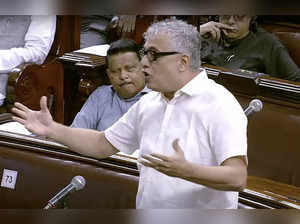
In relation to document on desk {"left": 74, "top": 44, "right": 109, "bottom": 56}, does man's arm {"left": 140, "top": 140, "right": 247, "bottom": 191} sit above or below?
below

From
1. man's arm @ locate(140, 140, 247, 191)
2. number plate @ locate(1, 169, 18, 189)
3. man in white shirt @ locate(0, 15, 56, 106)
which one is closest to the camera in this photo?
man's arm @ locate(140, 140, 247, 191)

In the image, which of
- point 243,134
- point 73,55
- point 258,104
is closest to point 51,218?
point 243,134

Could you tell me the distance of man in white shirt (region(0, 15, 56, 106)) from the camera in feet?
4.81

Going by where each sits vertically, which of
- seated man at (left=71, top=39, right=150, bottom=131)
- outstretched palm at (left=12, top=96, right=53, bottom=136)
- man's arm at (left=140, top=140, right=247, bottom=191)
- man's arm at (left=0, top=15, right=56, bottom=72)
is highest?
man's arm at (left=0, top=15, right=56, bottom=72)

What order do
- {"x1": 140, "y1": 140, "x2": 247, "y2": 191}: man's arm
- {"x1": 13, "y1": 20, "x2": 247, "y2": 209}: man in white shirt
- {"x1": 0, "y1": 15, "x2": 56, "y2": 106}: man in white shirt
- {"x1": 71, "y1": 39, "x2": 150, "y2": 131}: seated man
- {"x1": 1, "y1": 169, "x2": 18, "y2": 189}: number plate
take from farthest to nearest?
{"x1": 0, "y1": 15, "x2": 56, "y2": 106}: man in white shirt → {"x1": 71, "y1": 39, "x2": 150, "y2": 131}: seated man → {"x1": 1, "y1": 169, "x2": 18, "y2": 189}: number plate → {"x1": 13, "y1": 20, "x2": 247, "y2": 209}: man in white shirt → {"x1": 140, "y1": 140, "x2": 247, "y2": 191}: man's arm

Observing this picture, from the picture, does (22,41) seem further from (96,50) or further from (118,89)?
(118,89)

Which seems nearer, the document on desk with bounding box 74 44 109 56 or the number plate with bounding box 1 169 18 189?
the number plate with bounding box 1 169 18 189

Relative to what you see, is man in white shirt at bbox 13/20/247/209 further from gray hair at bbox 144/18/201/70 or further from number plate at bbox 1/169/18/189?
number plate at bbox 1/169/18/189

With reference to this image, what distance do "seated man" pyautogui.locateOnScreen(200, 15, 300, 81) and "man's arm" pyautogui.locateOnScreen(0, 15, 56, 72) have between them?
412 mm

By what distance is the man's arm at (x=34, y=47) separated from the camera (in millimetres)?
1476

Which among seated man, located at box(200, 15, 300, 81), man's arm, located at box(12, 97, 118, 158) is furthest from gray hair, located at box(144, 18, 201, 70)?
seated man, located at box(200, 15, 300, 81)

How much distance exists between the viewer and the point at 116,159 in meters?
1.04

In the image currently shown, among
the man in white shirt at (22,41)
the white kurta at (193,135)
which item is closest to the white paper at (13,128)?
the man in white shirt at (22,41)

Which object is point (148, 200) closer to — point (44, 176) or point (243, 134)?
point (243, 134)
